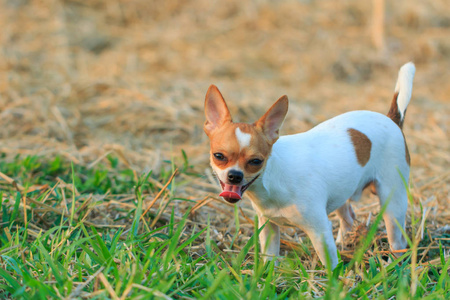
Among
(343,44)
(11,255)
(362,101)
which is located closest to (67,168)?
(11,255)

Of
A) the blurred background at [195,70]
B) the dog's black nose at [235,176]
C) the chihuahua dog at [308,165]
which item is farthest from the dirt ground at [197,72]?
the dog's black nose at [235,176]

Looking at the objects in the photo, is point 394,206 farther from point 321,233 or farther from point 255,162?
point 255,162

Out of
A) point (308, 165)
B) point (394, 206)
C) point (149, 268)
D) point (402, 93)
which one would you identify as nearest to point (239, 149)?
point (308, 165)

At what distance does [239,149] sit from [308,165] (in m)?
0.52

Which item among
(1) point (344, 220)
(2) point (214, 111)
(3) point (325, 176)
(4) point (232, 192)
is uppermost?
(2) point (214, 111)

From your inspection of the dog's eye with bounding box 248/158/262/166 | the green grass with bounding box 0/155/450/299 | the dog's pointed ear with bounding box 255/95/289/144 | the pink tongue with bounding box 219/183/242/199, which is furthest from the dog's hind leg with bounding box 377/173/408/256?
the pink tongue with bounding box 219/183/242/199

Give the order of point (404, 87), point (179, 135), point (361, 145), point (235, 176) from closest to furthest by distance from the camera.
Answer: point (235, 176), point (361, 145), point (404, 87), point (179, 135)

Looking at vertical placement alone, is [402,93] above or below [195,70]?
above

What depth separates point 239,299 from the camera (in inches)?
88.0

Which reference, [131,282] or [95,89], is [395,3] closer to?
[95,89]

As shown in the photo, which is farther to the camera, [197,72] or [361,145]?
[197,72]

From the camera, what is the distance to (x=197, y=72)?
851 cm

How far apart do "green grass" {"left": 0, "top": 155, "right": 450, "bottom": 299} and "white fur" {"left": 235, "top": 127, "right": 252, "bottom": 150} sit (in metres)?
0.47

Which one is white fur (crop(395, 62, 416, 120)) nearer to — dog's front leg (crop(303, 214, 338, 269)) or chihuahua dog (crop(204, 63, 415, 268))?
chihuahua dog (crop(204, 63, 415, 268))
